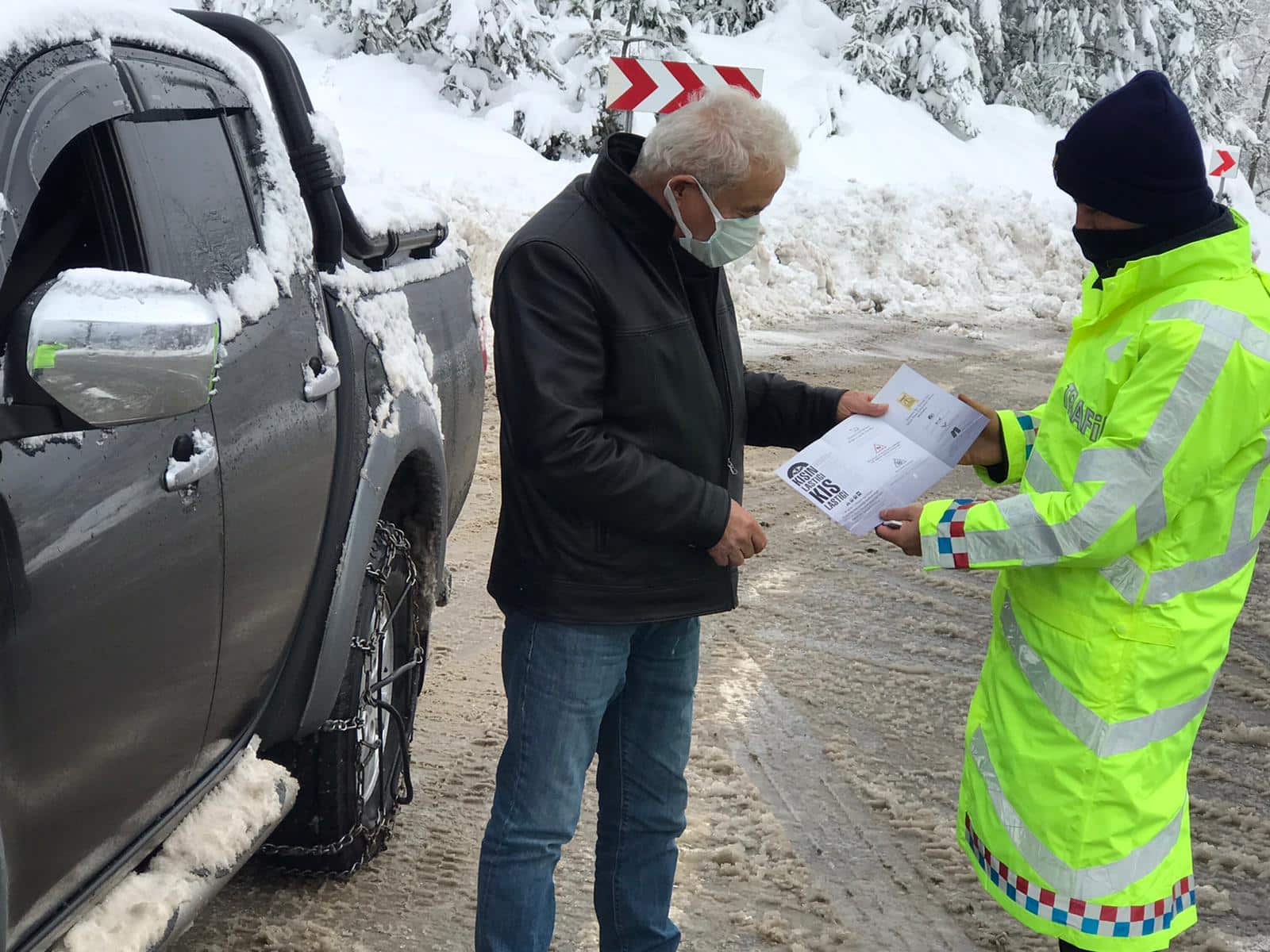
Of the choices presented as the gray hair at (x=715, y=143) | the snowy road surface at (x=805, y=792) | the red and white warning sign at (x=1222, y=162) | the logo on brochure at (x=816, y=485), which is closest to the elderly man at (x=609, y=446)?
the gray hair at (x=715, y=143)

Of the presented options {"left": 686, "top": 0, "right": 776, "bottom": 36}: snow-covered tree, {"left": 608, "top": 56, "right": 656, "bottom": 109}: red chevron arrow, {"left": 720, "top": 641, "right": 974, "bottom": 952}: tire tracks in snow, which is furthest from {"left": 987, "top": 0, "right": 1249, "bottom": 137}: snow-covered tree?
{"left": 720, "top": 641, "right": 974, "bottom": 952}: tire tracks in snow

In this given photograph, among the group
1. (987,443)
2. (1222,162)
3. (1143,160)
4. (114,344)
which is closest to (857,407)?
(987,443)

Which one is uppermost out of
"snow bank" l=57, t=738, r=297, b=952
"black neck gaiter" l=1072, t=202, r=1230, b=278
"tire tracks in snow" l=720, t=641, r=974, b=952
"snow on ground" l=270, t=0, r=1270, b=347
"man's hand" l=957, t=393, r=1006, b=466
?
"black neck gaiter" l=1072, t=202, r=1230, b=278

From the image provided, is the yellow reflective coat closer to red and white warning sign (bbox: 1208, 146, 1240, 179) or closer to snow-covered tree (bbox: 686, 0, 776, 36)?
red and white warning sign (bbox: 1208, 146, 1240, 179)

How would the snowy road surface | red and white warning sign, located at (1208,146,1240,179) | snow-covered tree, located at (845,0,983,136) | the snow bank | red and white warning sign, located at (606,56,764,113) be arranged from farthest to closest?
snow-covered tree, located at (845,0,983,136) → red and white warning sign, located at (1208,146,1240,179) → red and white warning sign, located at (606,56,764,113) → the snowy road surface → the snow bank

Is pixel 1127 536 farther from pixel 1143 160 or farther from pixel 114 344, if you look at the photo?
pixel 114 344

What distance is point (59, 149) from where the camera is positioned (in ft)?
6.91

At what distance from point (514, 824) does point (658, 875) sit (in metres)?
0.45

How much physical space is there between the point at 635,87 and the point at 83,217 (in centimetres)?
972

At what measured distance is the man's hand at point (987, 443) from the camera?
122 inches

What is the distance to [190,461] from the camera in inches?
89.8

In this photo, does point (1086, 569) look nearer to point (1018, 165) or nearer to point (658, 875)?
point (658, 875)

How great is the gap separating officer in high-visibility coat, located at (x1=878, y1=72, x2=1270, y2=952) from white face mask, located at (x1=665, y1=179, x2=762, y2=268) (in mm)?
627

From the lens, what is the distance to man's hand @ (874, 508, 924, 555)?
272cm
